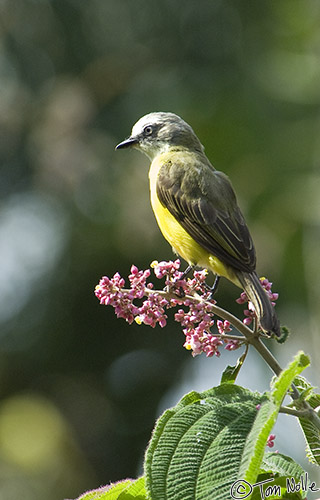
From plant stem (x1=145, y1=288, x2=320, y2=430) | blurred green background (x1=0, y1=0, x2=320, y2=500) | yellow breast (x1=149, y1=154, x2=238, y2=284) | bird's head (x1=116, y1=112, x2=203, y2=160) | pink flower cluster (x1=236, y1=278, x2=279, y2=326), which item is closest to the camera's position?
plant stem (x1=145, y1=288, x2=320, y2=430)

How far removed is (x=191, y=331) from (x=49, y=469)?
361 inches

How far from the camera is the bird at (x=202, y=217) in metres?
3.76

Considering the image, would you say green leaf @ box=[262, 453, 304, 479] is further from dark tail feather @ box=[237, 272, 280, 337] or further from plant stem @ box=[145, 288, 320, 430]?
dark tail feather @ box=[237, 272, 280, 337]

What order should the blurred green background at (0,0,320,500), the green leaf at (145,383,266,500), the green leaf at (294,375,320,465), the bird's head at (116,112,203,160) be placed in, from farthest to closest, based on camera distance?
the blurred green background at (0,0,320,500), the bird's head at (116,112,203,160), the green leaf at (294,375,320,465), the green leaf at (145,383,266,500)

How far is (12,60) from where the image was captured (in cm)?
1517

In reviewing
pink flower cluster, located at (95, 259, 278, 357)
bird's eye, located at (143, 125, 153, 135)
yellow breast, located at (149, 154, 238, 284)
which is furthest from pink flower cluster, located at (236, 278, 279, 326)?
bird's eye, located at (143, 125, 153, 135)

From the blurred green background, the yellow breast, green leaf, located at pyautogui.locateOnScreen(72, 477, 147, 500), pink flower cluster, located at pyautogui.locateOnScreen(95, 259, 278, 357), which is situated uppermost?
the blurred green background

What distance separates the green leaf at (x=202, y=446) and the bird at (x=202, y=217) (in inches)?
40.7

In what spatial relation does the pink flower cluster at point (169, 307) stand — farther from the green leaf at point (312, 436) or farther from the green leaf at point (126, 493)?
the green leaf at point (126, 493)

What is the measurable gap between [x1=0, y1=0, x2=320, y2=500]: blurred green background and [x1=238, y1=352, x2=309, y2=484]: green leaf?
6.86m

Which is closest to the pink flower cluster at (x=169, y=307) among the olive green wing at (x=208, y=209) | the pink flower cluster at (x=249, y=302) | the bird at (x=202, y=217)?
the pink flower cluster at (x=249, y=302)

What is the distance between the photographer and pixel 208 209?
13.5 ft

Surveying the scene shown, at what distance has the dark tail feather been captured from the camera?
2587mm

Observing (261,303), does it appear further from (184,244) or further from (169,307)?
(184,244)
